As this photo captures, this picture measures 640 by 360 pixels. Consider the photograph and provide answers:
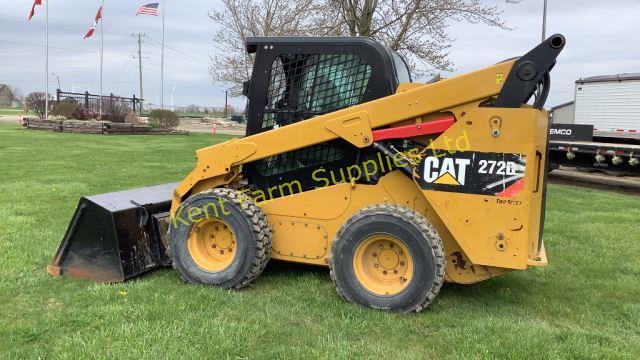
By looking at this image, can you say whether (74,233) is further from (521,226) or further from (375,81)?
(521,226)

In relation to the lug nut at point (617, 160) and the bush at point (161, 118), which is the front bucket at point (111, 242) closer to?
the lug nut at point (617, 160)

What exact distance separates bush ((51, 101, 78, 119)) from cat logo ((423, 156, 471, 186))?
109 ft

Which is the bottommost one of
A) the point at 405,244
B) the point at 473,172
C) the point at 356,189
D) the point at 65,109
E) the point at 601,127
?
the point at 405,244

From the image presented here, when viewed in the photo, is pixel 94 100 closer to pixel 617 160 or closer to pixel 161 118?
pixel 161 118

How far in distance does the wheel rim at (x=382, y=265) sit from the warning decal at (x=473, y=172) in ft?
1.81

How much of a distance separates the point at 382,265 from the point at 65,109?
3359 centimetres

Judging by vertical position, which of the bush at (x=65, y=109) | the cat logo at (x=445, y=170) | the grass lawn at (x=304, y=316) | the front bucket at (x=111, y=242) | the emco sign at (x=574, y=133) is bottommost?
the grass lawn at (x=304, y=316)

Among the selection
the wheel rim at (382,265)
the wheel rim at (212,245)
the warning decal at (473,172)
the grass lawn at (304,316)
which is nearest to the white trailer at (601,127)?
the grass lawn at (304,316)

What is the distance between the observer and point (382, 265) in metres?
4.46

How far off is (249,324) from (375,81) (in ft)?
7.51

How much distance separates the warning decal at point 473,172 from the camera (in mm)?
A: 4047

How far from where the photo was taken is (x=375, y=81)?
478 centimetres

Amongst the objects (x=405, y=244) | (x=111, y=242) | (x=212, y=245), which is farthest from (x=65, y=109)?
(x=405, y=244)

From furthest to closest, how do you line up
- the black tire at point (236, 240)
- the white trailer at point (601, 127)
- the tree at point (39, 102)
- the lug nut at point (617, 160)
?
the tree at point (39, 102), the white trailer at point (601, 127), the lug nut at point (617, 160), the black tire at point (236, 240)
